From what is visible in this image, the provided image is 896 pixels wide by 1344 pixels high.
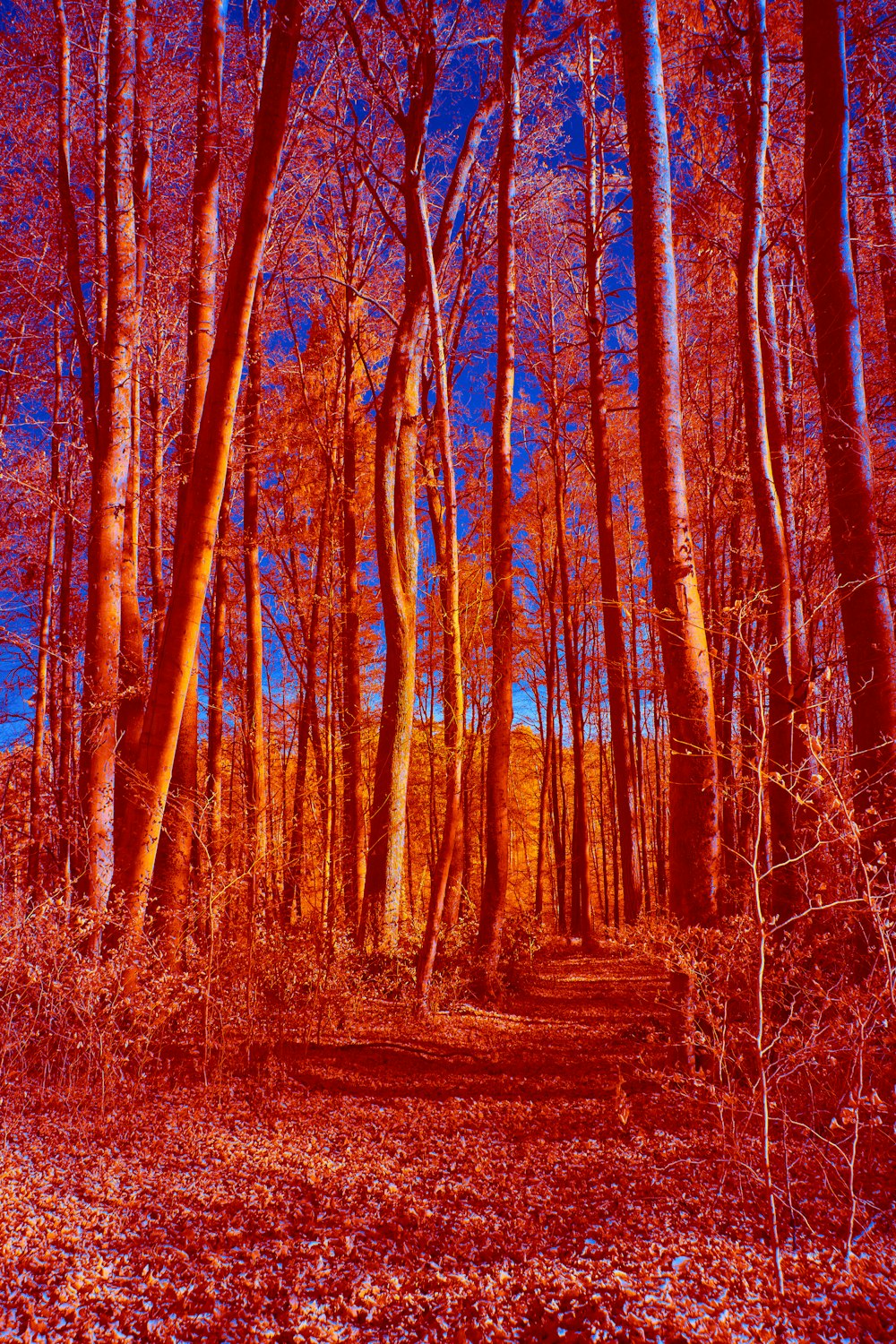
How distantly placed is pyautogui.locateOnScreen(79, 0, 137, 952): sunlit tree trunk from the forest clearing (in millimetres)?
45

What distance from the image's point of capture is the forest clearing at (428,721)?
2.74 meters

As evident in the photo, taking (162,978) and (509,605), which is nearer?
(162,978)

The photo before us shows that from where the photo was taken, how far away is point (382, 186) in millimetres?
11742

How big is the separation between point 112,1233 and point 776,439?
9385 mm

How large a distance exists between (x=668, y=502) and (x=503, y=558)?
13.1 feet

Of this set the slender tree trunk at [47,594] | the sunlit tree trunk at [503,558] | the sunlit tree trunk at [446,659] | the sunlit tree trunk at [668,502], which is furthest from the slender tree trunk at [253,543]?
the sunlit tree trunk at [668,502]

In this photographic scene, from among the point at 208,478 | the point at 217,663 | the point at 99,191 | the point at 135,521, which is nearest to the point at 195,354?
the point at 135,521

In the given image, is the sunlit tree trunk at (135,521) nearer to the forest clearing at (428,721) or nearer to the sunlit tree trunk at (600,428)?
the forest clearing at (428,721)

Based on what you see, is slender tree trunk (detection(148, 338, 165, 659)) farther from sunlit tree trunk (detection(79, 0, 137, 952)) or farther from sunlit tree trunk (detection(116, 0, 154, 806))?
sunlit tree trunk (detection(79, 0, 137, 952))

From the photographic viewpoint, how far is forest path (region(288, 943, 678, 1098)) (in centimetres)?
467

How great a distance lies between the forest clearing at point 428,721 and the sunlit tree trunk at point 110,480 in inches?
1.8

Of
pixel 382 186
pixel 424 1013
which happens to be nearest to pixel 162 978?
pixel 424 1013

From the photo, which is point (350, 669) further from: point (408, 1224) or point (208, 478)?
point (408, 1224)

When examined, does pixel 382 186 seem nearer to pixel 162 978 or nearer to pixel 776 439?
pixel 776 439
